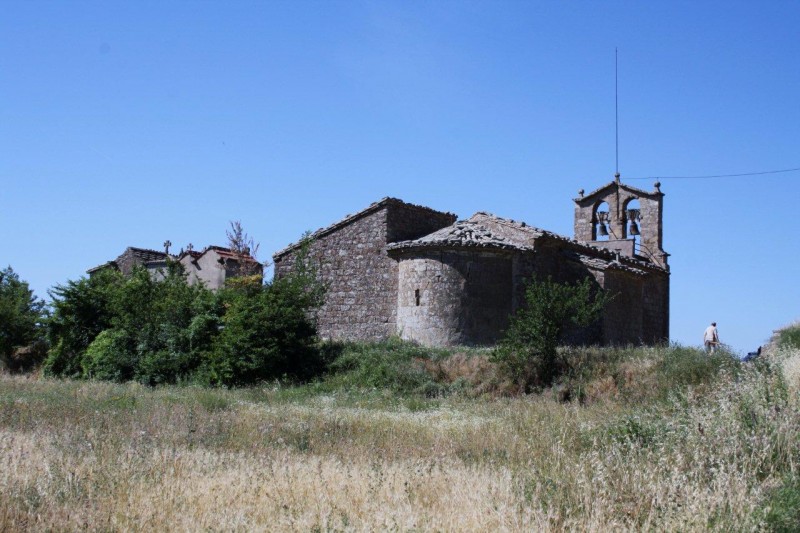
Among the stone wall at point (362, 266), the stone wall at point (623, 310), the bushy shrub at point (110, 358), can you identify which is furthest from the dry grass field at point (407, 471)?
the stone wall at point (362, 266)

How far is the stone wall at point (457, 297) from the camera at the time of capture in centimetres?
2280

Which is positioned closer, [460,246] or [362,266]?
[460,246]

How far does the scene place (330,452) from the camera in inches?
394

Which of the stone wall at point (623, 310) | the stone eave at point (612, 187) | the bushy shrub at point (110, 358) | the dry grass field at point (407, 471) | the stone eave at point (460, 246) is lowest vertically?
the dry grass field at point (407, 471)

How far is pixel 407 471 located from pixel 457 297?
48.1 ft

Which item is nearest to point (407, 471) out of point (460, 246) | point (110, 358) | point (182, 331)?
point (460, 246)

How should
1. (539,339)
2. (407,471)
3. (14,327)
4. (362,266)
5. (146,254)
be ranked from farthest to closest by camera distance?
(146,254), (14,327), (362,266), (539,339), (407,471)

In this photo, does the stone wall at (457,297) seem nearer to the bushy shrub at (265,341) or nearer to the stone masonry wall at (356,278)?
the stone masonry wall at (356,278)

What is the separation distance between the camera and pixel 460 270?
2283 cm

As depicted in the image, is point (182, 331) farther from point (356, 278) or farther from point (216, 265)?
point (216, 265)

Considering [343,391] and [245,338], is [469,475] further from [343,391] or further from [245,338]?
[245,338]

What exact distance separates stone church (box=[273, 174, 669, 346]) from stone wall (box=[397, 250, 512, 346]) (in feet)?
0.10

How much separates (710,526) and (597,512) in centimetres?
86

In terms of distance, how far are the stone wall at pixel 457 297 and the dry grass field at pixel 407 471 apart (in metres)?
10.3
